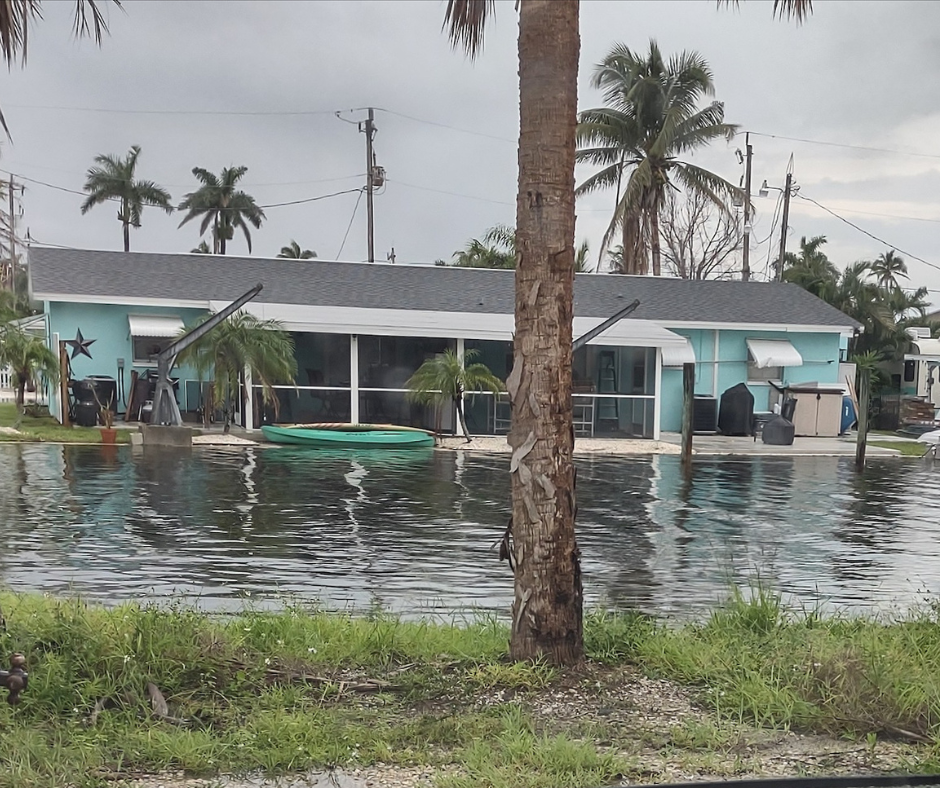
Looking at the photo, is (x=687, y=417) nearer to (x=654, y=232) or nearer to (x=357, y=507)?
(x=357, y=507)

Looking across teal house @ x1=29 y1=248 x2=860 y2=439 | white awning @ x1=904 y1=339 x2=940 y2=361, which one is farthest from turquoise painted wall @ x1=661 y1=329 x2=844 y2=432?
white awning @ x1=904 y1=339 x2=940 y2=361

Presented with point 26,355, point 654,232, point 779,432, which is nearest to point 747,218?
point 654,232

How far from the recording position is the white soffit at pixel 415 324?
2375 centimetres

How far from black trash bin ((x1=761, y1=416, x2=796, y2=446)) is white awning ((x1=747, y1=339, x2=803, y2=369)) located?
11.9 ft

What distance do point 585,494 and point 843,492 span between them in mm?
4720

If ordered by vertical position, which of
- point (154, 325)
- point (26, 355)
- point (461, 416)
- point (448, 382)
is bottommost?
point (461, 416)

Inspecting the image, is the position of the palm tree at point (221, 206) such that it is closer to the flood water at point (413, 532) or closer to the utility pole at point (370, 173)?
the utility pole at point (370, 173)

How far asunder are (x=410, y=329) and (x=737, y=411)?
10.1 meters

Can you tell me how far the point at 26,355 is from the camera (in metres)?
22.1

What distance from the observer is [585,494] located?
15414 millimetres

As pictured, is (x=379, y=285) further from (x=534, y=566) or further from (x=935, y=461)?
(x=534, y=566)

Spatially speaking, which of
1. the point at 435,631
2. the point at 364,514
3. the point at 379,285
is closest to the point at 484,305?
the point at 379,285

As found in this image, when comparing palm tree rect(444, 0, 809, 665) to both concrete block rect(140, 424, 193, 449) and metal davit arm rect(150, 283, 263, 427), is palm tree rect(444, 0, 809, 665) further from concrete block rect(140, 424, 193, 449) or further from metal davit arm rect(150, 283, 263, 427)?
metal davit arm rect(150, 283, 263, 427)

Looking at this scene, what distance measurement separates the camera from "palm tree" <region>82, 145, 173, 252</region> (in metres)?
53.2
